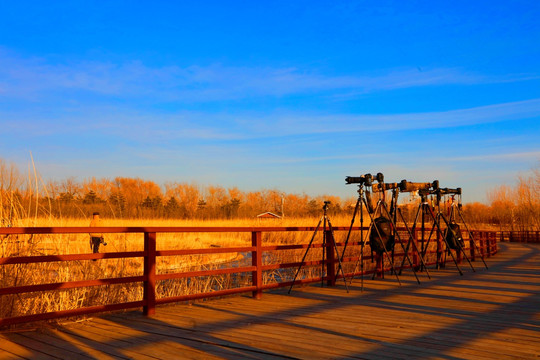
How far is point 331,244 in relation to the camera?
356 inches

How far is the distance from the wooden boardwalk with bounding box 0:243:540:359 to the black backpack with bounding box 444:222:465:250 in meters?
4.32

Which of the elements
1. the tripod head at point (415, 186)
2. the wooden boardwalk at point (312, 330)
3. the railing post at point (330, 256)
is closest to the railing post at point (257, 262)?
the wooden boardwalk at point (312, 330)

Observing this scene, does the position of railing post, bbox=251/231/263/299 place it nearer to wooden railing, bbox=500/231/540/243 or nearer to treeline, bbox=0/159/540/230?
treeline, bbox=0/159/540/230

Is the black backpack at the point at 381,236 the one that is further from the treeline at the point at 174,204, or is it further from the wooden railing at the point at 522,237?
the wooden railing at the point at 522,237

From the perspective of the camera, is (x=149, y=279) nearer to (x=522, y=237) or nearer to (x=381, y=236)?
(x=381, y=236)

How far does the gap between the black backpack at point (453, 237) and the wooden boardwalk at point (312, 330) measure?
170 inches

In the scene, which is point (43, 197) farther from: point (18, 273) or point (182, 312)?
point (182, 312)

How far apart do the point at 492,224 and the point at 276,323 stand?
186 ft

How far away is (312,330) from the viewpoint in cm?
528

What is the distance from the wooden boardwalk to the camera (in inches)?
172

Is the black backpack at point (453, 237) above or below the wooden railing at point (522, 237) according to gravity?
above

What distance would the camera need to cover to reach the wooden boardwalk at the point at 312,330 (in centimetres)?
Answer: 436

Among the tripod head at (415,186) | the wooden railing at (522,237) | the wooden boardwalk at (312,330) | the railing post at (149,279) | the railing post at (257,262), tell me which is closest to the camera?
the wooden boardwalk at (312,330)

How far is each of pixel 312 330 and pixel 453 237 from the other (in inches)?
325
